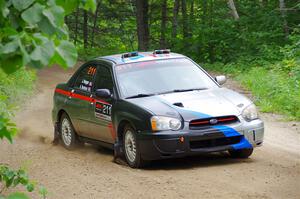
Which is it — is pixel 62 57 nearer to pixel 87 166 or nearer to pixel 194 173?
pixel 194 173

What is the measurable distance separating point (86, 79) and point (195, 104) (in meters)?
2.67

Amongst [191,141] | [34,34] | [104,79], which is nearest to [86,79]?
[104,79]

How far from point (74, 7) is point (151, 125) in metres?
6.51

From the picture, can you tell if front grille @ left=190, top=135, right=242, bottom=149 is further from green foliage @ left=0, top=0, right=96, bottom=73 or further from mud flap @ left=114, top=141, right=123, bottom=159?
green foliage @ left=0, top=0, right=96, bottom=73

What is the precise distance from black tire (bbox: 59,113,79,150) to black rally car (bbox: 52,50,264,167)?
0.02 m

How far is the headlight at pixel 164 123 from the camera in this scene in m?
8.92

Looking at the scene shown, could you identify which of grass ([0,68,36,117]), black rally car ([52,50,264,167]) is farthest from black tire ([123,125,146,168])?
grass ([0,68,36,117])

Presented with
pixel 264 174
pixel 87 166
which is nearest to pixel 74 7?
pixel 264 174

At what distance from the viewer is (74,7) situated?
99.3 inches

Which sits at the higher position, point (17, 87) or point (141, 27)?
point (141, 27)

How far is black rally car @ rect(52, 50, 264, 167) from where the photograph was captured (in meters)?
8.97

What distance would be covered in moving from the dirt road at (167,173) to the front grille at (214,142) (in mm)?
304

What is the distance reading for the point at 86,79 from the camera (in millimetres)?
11250

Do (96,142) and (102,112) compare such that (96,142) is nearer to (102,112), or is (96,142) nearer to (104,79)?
(102,112)
